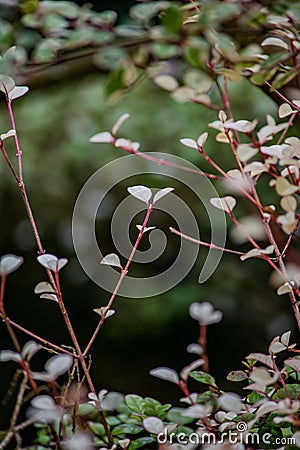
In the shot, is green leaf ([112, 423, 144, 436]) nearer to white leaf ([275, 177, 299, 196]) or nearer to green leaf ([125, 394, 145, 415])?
green leaf ([125, 394, 145, 415])

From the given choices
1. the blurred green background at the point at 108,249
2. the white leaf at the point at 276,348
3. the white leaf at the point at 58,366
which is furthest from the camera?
the blurred green background at the point at 108,249

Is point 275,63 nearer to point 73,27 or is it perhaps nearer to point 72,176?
point 73,27

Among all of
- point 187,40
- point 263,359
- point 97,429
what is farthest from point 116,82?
point 97,429

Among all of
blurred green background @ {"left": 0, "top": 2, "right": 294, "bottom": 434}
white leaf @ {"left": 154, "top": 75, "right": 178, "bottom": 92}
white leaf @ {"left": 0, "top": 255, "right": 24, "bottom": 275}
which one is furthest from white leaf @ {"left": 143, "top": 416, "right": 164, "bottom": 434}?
blurred green background @ {"left": 0, "top": 2, "right": 294, "bottom": 434}

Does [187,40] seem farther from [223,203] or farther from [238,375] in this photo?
[238,375]

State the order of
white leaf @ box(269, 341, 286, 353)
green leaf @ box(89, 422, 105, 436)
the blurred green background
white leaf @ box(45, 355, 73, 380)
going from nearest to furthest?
white leaf @ box(45, 355, 73, 380) < white leaf @ box(269, 341, 286, 353) < green leaf @ box(89, 422, 105, 436) < the blurred green background

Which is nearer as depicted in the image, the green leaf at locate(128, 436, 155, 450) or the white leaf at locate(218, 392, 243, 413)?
the white leaf at locate(218, 392, 243, 413)

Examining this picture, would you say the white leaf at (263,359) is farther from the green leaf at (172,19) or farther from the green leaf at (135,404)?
the green leaf at (172,19)

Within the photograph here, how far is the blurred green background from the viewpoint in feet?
6.60

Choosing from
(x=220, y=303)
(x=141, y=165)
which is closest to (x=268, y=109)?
(x=141, y=165)

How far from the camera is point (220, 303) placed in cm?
204

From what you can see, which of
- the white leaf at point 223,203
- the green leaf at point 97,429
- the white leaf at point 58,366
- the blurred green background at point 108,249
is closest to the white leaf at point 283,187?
the white leaf at point 223,203

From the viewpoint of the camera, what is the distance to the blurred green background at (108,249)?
6.60 feet

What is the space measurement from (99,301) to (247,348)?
1.85 feet
